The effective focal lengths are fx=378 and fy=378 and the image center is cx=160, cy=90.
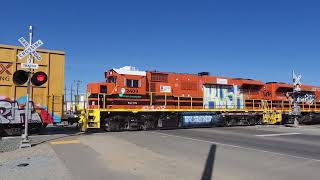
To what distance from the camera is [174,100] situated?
A: 2688 centimetres

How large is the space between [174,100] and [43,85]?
9979mm

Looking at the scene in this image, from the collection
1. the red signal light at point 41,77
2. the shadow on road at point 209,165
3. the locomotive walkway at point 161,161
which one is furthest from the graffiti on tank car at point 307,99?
the red signal light at point 41,77

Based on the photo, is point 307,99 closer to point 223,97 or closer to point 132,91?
point 223,97

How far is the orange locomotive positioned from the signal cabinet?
2961mm

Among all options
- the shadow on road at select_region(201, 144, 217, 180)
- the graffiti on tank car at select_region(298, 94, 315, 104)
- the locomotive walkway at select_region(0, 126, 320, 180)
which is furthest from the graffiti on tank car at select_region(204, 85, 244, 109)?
the shadow on road at select_region(201, 144, 217, 180)

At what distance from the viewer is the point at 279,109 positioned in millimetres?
33562

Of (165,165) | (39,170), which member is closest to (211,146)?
(165,165)

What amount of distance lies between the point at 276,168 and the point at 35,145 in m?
9.78

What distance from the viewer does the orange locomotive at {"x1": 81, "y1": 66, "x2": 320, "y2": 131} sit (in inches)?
938

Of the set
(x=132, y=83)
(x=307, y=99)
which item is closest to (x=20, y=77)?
(x=132, y=83)

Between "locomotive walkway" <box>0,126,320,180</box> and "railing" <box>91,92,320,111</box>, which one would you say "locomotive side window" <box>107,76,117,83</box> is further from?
"locomotive walkway" <box>0,126,320,180</box>

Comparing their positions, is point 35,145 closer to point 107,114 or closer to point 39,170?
point 39,170

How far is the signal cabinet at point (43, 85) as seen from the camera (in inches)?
757

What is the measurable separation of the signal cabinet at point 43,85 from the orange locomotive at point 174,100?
9.72 feet
